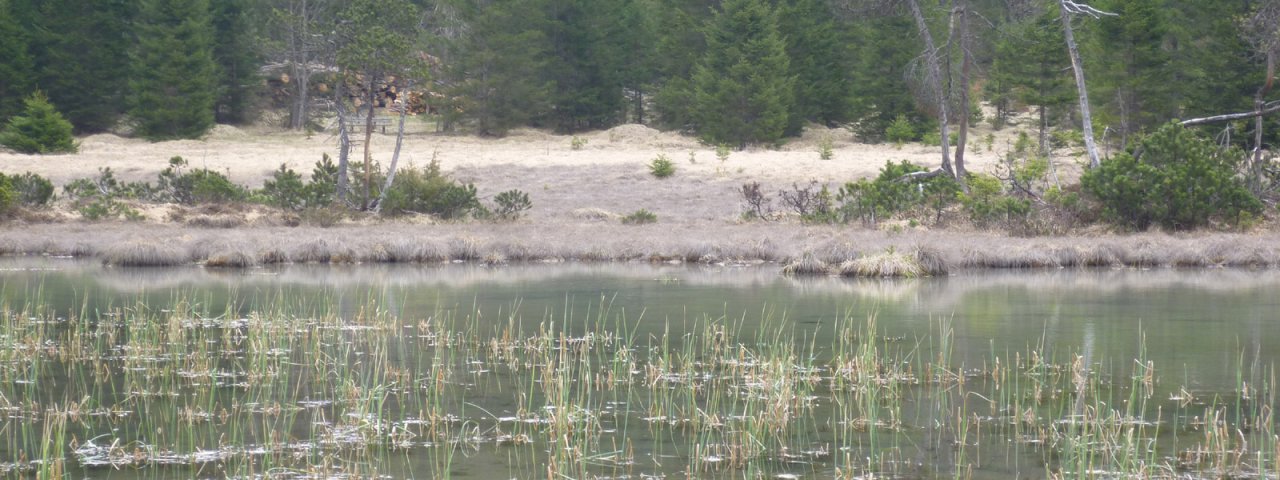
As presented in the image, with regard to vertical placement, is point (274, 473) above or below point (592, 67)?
below

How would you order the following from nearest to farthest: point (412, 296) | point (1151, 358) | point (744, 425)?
1. point (744, 425)
2. point (1151, 358)
3. point (412, 296)

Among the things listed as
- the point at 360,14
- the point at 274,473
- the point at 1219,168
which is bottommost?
the point at 274,473

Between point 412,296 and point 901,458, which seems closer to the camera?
point 901,458

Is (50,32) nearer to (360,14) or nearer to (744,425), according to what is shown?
(360,14)

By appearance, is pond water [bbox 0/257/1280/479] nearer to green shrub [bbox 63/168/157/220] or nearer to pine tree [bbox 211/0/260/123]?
green shrub [bbox 63/168/157/220]

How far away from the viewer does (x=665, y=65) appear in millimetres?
56031

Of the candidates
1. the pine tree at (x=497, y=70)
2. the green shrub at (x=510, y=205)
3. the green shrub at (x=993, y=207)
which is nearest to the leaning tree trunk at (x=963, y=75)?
the green shrub at (x=993, y=207)

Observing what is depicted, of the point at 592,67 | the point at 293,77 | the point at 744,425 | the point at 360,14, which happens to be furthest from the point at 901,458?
the point at 293,77

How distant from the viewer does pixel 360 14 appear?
32438 millimetres

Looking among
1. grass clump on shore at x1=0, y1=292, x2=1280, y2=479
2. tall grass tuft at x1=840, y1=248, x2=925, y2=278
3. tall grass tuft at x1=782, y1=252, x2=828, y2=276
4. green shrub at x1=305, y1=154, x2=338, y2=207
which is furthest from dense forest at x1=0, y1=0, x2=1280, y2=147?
grass clump on shore at x1=0, y1=292, x2=1280, y2=479

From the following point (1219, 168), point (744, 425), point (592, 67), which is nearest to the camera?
point (744, 425)

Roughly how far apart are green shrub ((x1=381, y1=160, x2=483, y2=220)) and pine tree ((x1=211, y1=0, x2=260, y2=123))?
24950 millimetres

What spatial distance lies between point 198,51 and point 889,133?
83.5 ft

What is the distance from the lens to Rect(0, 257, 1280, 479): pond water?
8.85m
